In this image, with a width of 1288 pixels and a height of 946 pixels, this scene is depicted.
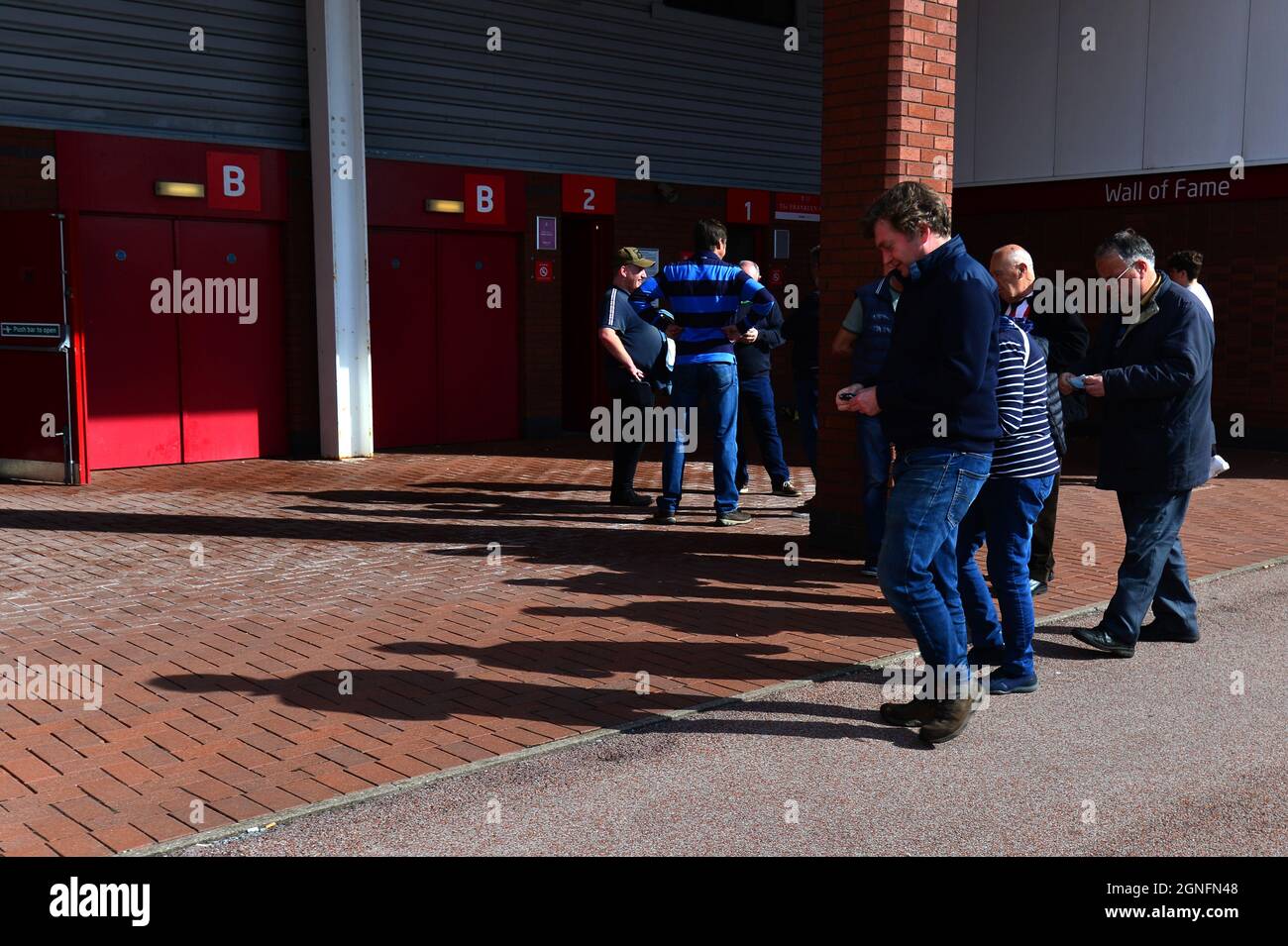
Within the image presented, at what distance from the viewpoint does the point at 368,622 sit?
22.3 feet

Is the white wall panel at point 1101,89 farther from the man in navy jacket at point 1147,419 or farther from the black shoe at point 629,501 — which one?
the man in navy jacket at point 1147,419

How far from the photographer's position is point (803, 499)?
36.1 feet

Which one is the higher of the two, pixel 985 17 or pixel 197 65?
pixel 985 17

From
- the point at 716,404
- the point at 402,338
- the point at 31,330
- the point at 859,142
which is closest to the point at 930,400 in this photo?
the point at 859,142

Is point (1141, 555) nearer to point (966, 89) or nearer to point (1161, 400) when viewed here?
point (1161, 400)

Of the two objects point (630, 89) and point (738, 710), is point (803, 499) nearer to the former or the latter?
point (738, 710)

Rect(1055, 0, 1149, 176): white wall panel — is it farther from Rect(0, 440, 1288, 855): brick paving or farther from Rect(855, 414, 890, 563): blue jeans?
Rect(855, 414, 890, 563): blue jeans

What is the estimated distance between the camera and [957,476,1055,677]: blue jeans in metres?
5.62

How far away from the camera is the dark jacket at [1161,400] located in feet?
19.8

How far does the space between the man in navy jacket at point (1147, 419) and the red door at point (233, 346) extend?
9349 millimetres

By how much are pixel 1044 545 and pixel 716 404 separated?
2606 millimetres
